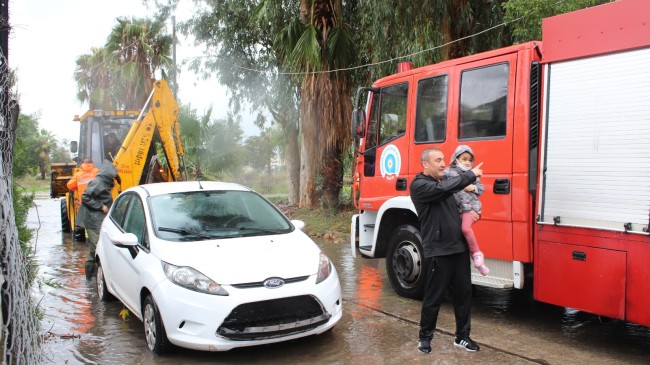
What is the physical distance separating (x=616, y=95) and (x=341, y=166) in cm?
1177

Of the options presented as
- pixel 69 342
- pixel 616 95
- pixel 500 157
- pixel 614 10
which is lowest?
pixel 69 342

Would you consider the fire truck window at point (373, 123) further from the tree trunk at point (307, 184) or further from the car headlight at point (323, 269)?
the tree trunk at point (307, 184)

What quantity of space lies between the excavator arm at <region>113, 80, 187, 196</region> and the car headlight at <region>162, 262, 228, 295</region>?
265 inches

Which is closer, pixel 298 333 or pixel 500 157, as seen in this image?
pixel 298 333

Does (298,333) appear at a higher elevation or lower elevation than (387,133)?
lower

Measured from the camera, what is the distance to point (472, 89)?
608 centimetres

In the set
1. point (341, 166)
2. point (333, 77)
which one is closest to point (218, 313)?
point (333, 77)

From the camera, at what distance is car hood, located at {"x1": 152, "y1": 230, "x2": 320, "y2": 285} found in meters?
4.92

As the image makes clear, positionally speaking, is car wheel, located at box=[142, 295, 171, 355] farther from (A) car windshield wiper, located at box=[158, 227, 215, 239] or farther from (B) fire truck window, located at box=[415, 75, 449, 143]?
(B) fire truck window, located at box=[415, 75, 449, 143]

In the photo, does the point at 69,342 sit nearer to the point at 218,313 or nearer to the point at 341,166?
the point at 218,313

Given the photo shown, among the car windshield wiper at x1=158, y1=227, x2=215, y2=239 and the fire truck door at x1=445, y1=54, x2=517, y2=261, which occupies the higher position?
the fire truck door at x1=445, y1=54, x2=517, y2=261

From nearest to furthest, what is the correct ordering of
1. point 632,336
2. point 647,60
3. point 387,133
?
point 647,60 → point 632,336 → point 387,133

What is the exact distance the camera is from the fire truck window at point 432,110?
6.39m

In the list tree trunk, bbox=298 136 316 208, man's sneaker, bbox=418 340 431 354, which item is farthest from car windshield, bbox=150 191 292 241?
tree trunk, bbox=298 136 316 208
